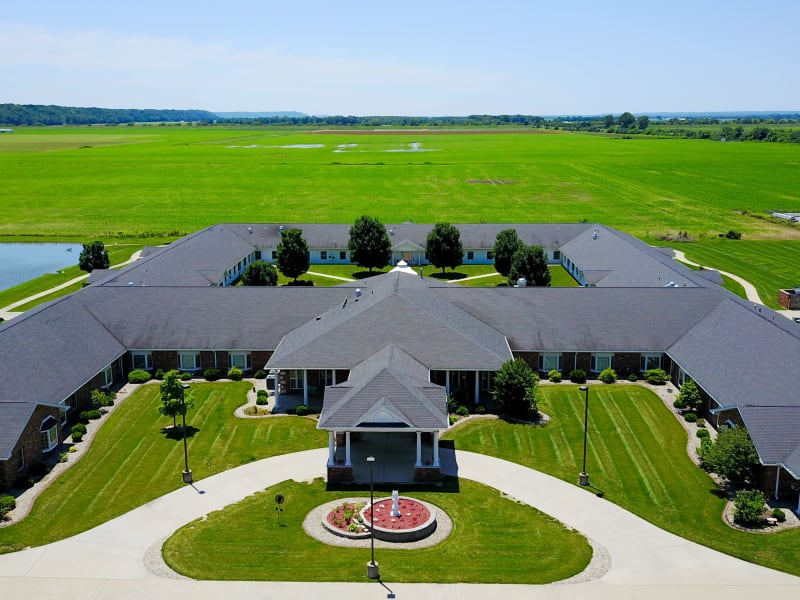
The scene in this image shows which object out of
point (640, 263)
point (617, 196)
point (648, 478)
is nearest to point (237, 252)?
point (640, 263)

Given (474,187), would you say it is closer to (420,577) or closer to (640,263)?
(640,263)

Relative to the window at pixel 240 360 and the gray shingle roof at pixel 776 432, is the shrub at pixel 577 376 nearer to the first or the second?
the gray shingle roof at pixel 776 432

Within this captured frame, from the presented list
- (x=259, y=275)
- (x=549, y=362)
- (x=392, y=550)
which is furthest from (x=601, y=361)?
(x=259, y=275)

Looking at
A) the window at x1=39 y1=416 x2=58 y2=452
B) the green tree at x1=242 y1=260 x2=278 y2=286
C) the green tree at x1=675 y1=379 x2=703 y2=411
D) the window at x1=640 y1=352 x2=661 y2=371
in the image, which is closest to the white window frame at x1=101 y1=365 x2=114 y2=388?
the window at x1=39 y1=416 x2=58 y2=452

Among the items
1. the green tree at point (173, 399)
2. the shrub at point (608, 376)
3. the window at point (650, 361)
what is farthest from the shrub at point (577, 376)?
the green tree at point (173, 399)

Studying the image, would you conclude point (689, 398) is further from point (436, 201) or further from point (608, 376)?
point (436, 201)
